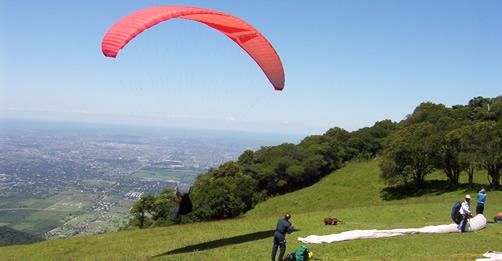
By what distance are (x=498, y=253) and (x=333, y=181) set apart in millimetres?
52443

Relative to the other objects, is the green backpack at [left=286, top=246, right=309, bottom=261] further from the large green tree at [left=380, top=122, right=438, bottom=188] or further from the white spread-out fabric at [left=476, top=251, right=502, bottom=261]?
the large green tree at [left=380, top=122, right=438, bottom=188]

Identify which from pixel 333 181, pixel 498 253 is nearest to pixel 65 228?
pixel 333 181


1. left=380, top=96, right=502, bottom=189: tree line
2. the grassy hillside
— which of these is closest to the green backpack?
the grassy hillside

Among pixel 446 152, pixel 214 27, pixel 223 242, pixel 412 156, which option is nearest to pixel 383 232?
pixel 223 242

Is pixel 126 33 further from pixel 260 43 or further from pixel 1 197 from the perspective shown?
pixel 1 197

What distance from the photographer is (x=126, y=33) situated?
1509cm

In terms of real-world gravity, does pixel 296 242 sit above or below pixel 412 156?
below

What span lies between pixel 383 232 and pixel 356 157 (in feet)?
226

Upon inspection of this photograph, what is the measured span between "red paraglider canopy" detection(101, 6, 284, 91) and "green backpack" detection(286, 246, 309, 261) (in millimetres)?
9257

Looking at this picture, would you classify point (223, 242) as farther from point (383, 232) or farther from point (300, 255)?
point (383, 232)

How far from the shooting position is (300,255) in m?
15.3

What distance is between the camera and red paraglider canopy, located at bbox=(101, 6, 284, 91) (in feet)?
49.4

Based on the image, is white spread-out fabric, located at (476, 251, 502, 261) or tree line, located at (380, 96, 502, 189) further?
Result: tree line, located at (380, 96, 502, 189)

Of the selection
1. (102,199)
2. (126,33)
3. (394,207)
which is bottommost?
(102,199)
